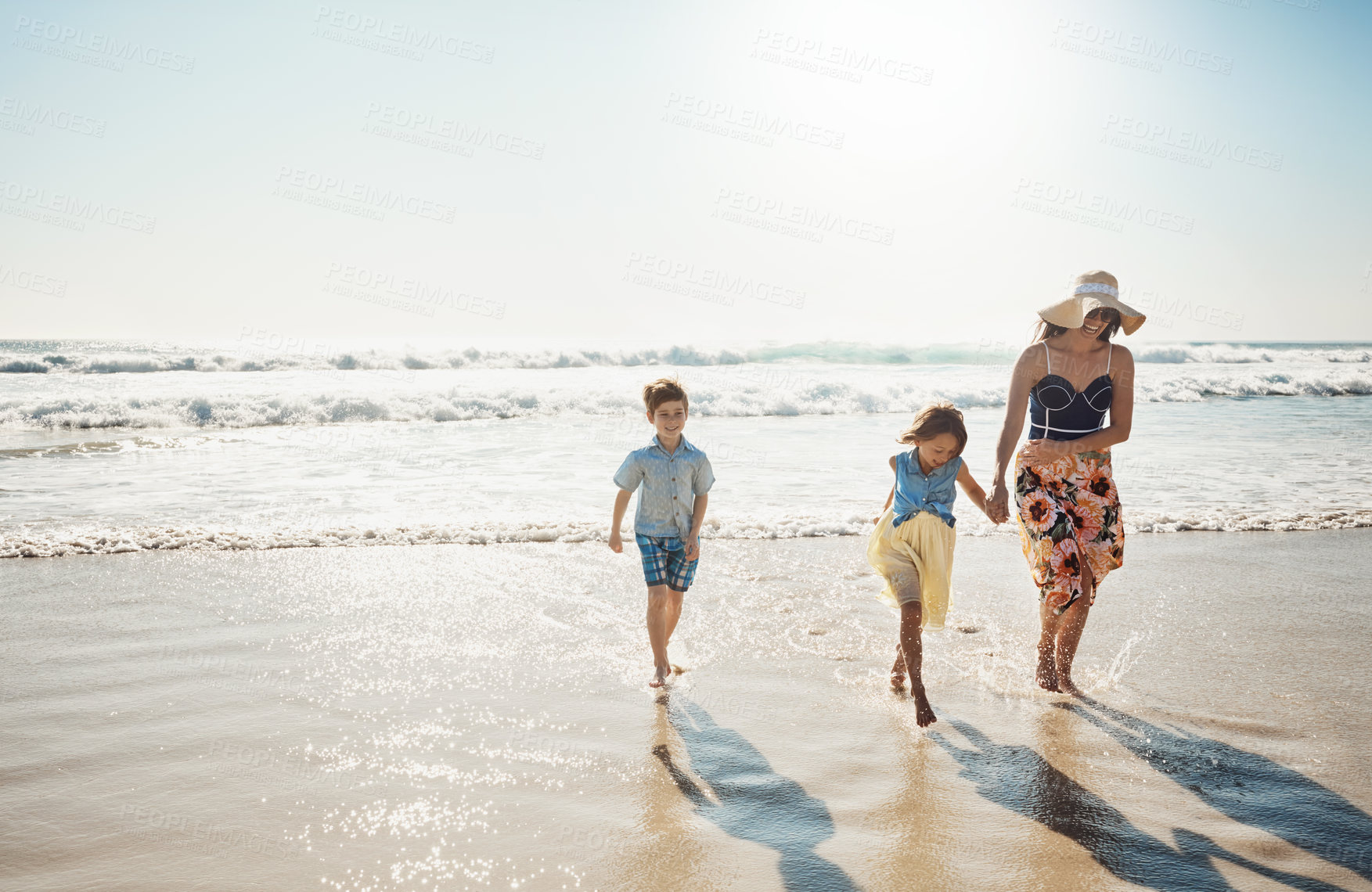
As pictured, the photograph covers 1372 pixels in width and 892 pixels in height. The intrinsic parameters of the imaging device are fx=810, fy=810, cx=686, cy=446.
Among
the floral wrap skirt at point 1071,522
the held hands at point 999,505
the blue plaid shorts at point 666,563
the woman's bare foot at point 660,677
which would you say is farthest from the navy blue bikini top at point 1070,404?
the woman's bare foot at point 660,677

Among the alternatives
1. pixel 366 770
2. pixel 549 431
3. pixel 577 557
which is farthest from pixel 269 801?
pixel 549 431

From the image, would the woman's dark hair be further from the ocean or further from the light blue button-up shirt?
the ocean

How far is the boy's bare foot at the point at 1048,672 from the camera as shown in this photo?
394cm

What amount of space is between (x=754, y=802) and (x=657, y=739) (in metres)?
0.64

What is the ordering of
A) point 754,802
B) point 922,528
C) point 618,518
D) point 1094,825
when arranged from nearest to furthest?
point 1094,825 → point 754,802 → point 922,528 → point 618,518

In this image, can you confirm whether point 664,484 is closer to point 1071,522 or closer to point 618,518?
point 618,518

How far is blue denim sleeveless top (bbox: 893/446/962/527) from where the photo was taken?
143 inches

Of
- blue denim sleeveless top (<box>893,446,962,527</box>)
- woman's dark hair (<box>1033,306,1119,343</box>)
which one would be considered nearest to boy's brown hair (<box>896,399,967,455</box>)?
blue denim sleeveless top (<box>893,446,962,527</box>)

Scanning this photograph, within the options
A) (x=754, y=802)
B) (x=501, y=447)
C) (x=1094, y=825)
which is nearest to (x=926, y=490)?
(x=1094, y=825)

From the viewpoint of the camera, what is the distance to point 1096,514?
149 inches

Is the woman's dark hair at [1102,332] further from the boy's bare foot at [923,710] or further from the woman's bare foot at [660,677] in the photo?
the woman's bare foot at [660,677]

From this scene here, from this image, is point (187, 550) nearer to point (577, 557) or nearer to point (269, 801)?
point (577, 557)

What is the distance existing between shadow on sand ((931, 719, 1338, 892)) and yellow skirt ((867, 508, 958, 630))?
22.8 inches

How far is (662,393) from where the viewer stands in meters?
4.10
